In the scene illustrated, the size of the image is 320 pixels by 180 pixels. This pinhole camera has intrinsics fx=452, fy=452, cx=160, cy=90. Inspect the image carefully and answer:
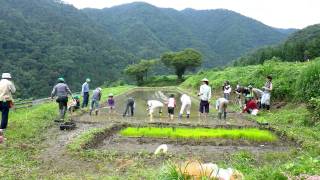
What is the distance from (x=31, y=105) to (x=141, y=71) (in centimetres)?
6435

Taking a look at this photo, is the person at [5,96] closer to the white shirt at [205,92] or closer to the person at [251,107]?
the white shirt at [205,92]

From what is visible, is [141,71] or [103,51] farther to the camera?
[103,51]

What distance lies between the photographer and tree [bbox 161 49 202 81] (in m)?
91.6

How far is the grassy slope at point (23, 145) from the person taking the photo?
9883 mm

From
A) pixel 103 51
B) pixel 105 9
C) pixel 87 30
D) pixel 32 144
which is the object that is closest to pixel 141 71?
pixel 103 51

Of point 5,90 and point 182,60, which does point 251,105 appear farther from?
point 182,60

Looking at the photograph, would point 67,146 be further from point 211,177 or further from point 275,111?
point 275,111

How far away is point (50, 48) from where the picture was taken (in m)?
80.4

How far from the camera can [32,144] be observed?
1333 cm

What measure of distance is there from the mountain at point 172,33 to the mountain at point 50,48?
29.1 meters

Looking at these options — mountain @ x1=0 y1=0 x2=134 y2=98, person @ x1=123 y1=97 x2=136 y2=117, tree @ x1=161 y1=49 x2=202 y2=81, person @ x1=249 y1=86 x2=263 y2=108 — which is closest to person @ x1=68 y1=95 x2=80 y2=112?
person @ x1=123 y1=97 x2=136 y2=117

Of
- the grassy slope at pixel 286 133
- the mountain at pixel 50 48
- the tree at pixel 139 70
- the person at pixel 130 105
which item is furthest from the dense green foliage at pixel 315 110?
the tree at pixel 139 70

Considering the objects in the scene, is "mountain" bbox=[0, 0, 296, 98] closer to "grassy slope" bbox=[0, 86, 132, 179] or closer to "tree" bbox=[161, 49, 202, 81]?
"tree" bbox=[161, 49, 202, 81]

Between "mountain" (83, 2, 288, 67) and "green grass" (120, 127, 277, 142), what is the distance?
118718 millimetres
